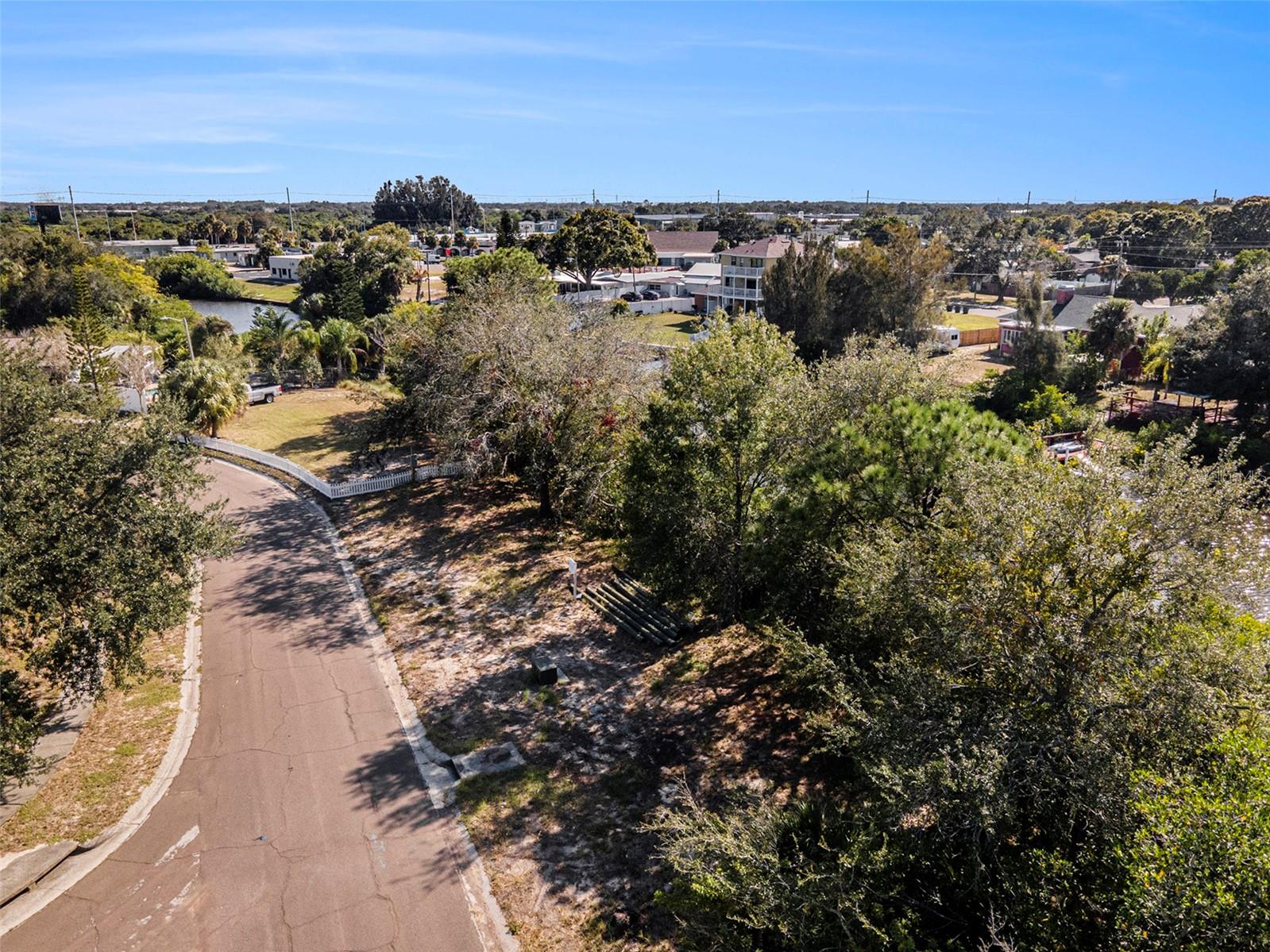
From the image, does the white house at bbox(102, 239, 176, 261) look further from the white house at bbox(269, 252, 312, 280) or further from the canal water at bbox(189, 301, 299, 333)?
the canal water at bbox(189, 301, 299, 333)

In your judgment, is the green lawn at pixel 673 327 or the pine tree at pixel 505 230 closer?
the green lawn at pixel 673 327

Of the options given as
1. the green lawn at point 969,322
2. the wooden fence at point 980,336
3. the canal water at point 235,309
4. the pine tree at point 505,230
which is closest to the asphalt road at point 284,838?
the pine tree at point 505,230

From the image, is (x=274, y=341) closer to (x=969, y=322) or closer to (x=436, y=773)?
(x=436, y=773)

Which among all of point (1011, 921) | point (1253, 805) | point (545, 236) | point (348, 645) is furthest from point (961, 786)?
point (545, 236)

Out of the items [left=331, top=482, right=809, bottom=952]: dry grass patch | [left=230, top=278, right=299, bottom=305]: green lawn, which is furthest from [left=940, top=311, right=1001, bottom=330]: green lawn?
[left=230, top=278, right=299, bottom=305]: green lawn

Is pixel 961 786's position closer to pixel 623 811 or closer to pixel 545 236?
pixel 623 811

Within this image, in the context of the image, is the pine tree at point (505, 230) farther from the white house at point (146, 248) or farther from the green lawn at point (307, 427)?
the white house at point (146, 248)

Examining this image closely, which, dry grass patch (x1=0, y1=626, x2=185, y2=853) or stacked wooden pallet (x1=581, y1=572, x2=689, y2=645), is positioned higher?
stacked wooden pallet (x1=581, y1=572, x2=689, y2=645)
